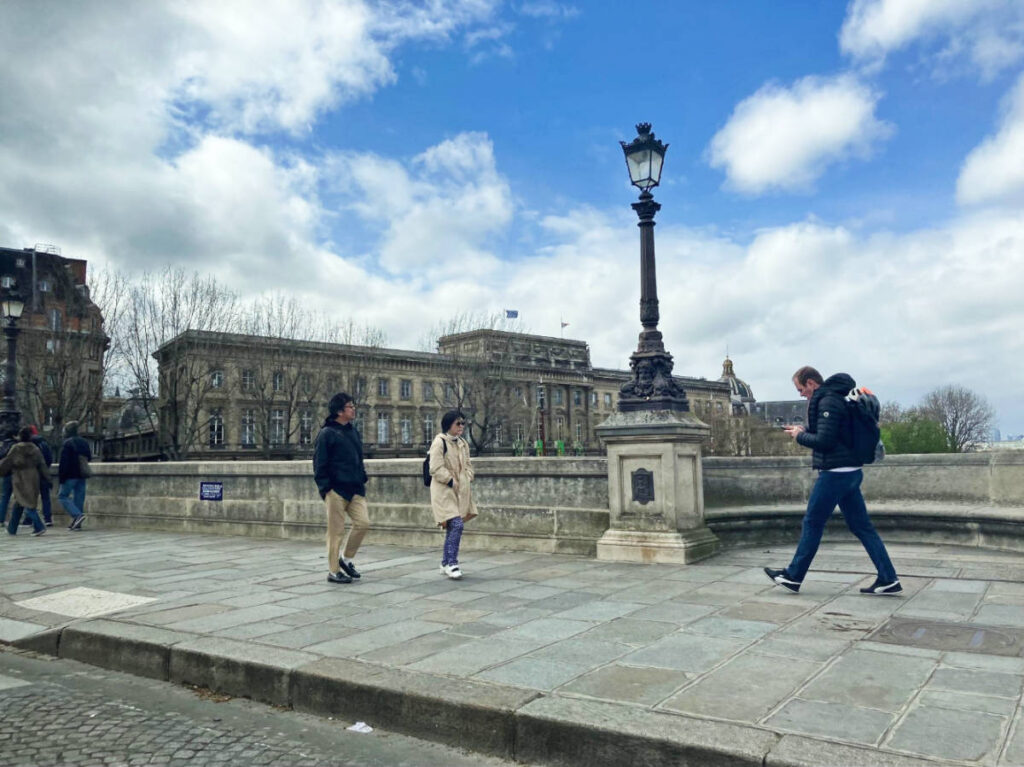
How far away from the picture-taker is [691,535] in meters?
8.49

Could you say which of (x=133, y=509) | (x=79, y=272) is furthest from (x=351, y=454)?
(x=79, y=272)

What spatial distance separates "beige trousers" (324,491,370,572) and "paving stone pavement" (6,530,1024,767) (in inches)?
13.9

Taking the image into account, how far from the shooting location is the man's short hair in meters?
6.61

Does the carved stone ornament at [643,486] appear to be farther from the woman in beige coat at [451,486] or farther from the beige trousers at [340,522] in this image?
the beige trousers at [340,522]

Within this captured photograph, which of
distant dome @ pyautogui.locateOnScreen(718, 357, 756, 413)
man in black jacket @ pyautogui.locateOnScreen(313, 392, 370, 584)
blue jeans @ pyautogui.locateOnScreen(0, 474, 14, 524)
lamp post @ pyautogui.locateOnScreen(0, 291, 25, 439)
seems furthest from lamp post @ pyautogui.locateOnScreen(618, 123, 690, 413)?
distant dome @ pyautogui.locateOnScreen(718, 357, 756, 413)

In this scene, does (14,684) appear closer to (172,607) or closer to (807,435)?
(172,607)

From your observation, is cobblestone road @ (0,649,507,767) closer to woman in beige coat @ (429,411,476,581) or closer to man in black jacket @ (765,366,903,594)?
woman in beige coat @ (429,411,476,581)

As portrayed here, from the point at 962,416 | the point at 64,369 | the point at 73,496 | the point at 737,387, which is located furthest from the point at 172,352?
the point at 737,387

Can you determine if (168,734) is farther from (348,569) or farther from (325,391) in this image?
(325,391)

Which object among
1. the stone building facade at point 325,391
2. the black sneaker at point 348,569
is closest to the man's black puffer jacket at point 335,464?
the black sneaker at point 348,569

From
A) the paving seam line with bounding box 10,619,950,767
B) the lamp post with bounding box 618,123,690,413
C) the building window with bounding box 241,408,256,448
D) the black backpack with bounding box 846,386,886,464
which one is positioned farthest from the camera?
the building window with bounding box 241,408,256,448

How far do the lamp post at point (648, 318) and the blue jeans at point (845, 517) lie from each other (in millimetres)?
2566

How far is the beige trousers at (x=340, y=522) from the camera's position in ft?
24.8

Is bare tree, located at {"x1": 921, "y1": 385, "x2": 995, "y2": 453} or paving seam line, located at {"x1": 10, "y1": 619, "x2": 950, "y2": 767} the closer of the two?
paving seam line, located at {"x1": 10, "y1": 619, "x2": 950, "y2": 767}
